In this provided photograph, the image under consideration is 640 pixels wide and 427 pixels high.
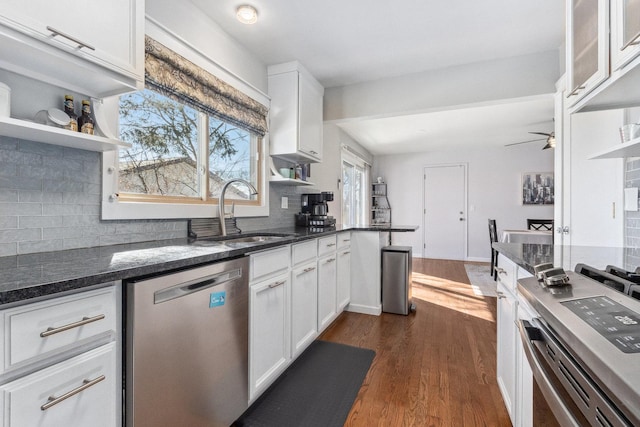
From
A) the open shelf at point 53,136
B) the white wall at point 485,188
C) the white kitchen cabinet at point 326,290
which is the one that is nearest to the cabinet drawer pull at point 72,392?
the open shelf at point 53,136

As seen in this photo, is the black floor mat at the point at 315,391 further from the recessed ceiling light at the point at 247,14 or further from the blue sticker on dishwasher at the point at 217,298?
the recessed ceiling light at the point at 247,14

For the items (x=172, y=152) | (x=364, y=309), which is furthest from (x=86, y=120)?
(x=364, y=309)

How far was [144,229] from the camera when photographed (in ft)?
5.58

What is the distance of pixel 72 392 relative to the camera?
0.81 metres

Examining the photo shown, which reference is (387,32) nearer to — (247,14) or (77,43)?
(247,14)

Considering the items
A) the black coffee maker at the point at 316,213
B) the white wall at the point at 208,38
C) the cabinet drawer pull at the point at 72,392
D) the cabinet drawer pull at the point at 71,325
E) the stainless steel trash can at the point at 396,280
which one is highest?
the white wall at the point at 208,38

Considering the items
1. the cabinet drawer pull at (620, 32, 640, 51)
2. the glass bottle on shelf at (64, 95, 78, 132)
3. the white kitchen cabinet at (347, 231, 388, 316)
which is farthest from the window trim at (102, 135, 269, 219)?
the cabinet drawer pull at (620, 32, 640, 51)

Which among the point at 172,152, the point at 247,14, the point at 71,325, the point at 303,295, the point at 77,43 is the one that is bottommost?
the point at 303,295

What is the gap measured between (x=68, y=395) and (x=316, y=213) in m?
2.58

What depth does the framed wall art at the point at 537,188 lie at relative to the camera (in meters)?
5.87

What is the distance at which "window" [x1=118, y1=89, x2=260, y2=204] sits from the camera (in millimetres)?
1735

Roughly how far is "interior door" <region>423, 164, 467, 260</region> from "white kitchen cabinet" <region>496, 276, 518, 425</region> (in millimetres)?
5075

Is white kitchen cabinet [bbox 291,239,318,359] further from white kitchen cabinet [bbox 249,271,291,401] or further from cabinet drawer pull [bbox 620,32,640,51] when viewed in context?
cabinet drawer pull [bbox 620,32,640,51]

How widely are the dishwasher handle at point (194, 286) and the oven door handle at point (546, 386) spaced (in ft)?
3.63
